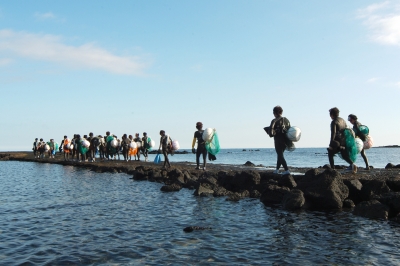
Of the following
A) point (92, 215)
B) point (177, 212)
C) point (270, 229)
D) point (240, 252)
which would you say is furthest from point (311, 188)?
point (92, 215)

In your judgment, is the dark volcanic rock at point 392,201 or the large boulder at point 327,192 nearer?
the dark volcanic rock at point 392,201

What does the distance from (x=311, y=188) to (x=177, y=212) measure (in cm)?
452

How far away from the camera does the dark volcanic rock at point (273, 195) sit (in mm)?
13461

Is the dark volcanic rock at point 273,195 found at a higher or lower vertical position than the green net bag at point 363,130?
lower

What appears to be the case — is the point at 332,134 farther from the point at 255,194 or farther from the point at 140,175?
the point at 140,175

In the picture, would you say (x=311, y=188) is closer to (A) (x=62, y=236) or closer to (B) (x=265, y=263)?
(B) (x=265, y=263)

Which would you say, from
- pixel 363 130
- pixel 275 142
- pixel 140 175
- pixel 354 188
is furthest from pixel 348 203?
pixel 140 175

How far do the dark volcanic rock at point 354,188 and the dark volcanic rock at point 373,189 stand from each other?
0.16 m

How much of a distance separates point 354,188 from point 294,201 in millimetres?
2295

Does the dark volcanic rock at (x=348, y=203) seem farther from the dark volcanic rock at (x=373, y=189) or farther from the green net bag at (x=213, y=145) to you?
the green net bag at (x=213, y=145)

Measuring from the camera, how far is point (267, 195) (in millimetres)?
13648

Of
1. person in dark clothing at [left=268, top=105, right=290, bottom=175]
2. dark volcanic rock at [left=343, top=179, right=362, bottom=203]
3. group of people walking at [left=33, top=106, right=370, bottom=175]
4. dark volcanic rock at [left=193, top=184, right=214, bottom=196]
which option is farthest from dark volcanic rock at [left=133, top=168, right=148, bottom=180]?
dark volcanic rock at [left=343, top=179, right=362, bottom=203]

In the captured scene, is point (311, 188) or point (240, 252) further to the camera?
point (311, 188)

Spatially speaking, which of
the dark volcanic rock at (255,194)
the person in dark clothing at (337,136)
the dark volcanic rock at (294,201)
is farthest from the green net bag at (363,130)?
the dark volcanic rock at (294,201)
